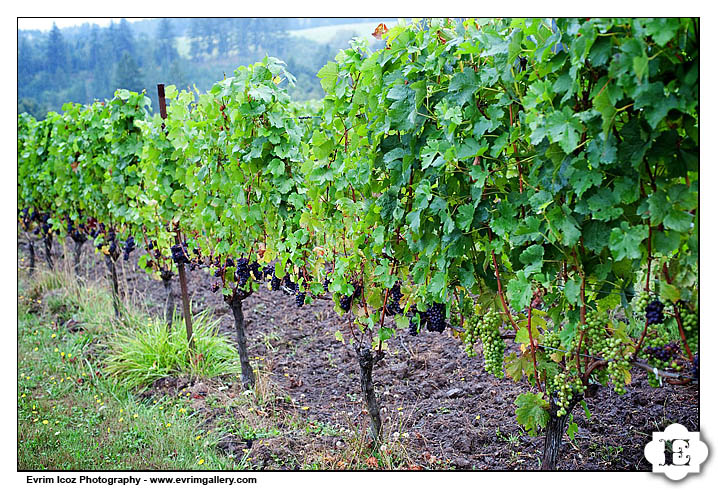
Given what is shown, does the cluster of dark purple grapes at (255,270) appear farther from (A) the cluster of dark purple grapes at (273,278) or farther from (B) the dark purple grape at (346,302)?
(B) the dark purple grape at (346,302)

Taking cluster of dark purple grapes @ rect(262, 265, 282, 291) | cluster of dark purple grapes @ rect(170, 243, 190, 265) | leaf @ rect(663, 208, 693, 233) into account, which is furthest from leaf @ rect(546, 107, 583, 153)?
A: cluster of dark purple grapes @ rect(170, 243, 190, 265)

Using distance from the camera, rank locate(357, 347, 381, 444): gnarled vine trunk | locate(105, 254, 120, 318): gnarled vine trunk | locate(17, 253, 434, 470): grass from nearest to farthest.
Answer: locate(357, 347, 381, 444): gnarled vine trunk < locate(17, 253, 434, 470): grass < locate(105, 254, 120, 318): gnarled vine trunk

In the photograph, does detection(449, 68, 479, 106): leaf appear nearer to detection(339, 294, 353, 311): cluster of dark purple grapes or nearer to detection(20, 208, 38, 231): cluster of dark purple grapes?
detection(339, 294, 353, 311): cluster of dark purple grapes

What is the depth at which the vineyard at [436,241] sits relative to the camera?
5.71 feet

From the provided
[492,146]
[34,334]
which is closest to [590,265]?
[492,146]

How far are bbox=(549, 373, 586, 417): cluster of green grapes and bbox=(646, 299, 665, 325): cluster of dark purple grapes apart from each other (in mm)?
406

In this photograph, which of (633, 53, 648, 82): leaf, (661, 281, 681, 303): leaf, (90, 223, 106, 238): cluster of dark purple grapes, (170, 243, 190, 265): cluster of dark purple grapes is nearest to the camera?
(633, 53, 648, 82): leaf

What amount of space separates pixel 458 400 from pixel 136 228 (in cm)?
280

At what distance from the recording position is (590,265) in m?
1.99

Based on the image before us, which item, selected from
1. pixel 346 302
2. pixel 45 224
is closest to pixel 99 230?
pixel 45 224

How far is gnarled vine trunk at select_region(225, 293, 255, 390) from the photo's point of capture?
3805 millimetres

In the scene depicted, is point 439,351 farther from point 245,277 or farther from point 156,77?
point 156,77

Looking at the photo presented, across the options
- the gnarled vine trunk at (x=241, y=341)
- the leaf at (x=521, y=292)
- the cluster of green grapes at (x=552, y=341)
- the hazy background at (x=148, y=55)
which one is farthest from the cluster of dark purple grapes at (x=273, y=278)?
the hazy background at (x=148, y=55)

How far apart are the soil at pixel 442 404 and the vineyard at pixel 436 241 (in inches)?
0.6
